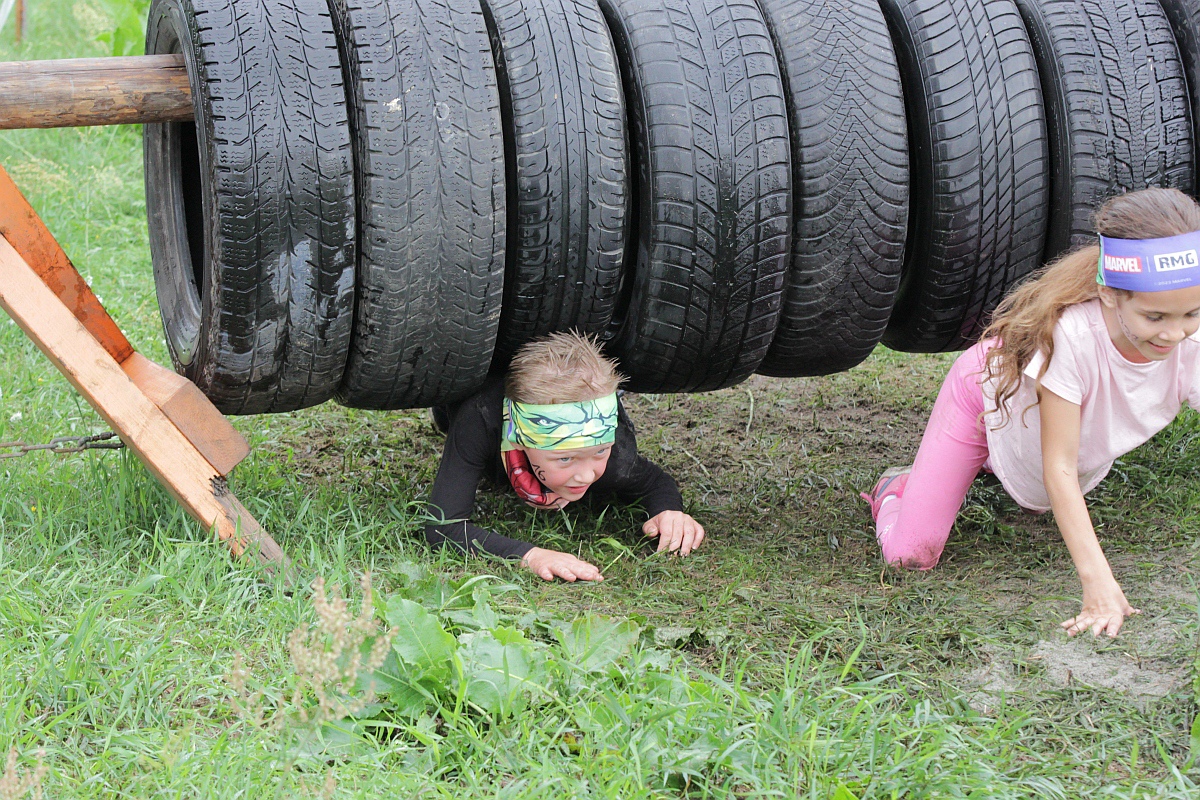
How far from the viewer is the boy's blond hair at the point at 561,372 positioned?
11.3 feet

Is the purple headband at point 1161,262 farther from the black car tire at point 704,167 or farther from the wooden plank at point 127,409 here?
the wooden plank at point 127,409

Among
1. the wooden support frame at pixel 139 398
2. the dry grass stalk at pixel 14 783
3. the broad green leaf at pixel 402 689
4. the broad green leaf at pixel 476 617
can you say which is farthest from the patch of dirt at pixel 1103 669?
the dry grass stalk at pixel 14 783

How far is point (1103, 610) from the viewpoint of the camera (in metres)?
2.95

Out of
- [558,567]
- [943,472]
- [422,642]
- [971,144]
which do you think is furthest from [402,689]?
[971,144]

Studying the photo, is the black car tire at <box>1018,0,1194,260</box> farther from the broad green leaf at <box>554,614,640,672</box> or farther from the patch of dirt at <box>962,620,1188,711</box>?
the broad green leaf at <box>554,614,640,672</box>

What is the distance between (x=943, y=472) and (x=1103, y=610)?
777 mm

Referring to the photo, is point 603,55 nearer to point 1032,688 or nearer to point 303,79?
point 303,79

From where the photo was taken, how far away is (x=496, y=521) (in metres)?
3.96

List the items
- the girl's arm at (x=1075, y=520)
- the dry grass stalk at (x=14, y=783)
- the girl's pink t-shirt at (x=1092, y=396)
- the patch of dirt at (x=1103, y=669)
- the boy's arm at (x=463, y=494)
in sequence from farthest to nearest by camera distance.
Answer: the boy's arm at (x=463, y=494) < the girl's pink t-shirt at (x=1092, y=396) < the girl's arm at (x=1075, y=520) < the patch of dirt at (x=1103, y=669) < the dry grass stalk at (x=14, y=783)

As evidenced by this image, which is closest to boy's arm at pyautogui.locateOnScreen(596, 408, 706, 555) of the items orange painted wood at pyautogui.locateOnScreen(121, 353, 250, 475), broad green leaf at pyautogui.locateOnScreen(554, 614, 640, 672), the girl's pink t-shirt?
broad green leaf at pyautogui.locateOnScreen(554, 614, 640, 672)

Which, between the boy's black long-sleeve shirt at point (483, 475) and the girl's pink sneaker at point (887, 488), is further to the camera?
the girl's pink sneaker at point (887, 488)

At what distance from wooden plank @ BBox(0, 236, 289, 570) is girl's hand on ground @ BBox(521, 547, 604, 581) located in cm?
69

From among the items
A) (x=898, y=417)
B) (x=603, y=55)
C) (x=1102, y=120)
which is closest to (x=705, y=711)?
(x=603, y=55)

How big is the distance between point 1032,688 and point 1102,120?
1.77 m
